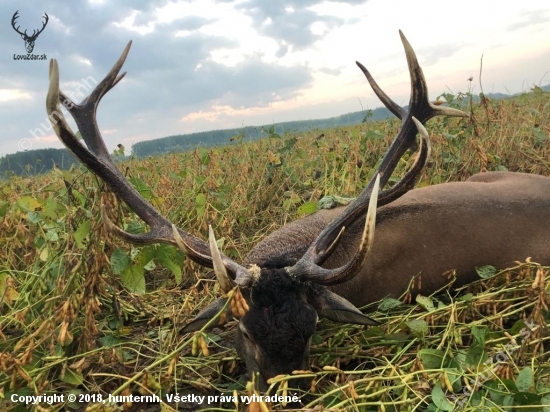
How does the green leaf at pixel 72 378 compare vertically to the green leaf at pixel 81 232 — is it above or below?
below

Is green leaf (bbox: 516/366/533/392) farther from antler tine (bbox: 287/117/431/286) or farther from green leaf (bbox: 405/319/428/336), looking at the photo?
antler tine (bbox: 287/117/431/286)

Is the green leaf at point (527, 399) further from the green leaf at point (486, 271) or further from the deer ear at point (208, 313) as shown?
the deer ear at point (208, 313)

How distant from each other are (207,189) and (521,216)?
11.2 ft

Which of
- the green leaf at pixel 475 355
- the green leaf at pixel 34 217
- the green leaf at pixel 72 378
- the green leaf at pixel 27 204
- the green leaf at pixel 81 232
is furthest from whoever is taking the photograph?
the green leaf at pixel 27 204

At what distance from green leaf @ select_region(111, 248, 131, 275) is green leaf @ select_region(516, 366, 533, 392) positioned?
7.75 ft

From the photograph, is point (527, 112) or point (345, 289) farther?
point (527, 112)

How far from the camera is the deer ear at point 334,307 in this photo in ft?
9.55

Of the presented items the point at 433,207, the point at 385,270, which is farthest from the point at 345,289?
the point at 433,207

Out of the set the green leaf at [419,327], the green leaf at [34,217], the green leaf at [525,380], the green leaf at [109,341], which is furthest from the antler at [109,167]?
the green leaf at [525,380]

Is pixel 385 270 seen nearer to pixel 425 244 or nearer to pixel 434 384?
pixel 425 244

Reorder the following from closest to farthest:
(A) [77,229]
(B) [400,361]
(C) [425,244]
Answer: (B) [400,361]
(A) [77,229]
(C) [425,244]

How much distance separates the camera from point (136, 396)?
8.86 feet

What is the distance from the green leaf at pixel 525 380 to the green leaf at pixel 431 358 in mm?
413

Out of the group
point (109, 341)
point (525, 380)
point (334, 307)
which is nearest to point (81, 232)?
point (109, 341)
